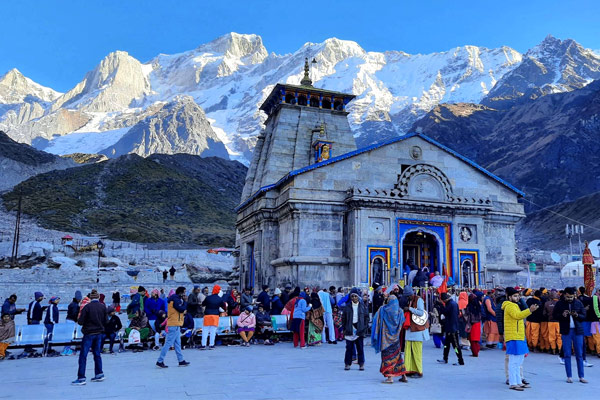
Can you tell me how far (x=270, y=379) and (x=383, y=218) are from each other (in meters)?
13.4

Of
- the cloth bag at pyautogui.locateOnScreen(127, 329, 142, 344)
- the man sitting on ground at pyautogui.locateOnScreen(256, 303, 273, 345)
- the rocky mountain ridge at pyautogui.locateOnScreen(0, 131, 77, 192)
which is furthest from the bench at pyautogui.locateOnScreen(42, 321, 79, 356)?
the rocky mountain ridge at pyautogui.locateOnScreen(0, 131, 77, 192)

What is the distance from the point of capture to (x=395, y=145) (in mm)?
23562

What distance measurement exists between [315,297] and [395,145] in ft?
37.0

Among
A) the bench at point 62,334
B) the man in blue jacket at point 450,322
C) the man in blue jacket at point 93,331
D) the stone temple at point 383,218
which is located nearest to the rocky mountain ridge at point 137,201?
the stone temple at point 383,218

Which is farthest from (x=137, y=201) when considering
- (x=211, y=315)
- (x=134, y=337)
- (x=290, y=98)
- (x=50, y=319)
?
(x=211, y=315)

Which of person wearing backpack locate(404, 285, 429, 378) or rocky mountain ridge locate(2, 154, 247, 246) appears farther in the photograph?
rocky mountain ridge locate(2, 154, 247, 246)

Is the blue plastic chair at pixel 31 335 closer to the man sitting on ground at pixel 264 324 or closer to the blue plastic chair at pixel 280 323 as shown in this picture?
the man sitting on ground at pixel 264 324

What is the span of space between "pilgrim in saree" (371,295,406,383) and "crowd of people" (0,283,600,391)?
0.02 m

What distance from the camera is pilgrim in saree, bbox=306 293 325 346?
14594mm

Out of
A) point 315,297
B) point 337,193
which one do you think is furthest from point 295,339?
point 337,193

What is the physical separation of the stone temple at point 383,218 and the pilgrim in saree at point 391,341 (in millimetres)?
10926

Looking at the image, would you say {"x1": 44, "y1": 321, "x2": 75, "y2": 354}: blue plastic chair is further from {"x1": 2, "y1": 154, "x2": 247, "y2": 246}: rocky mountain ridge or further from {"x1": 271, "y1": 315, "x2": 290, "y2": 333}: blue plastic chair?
{"x1": 2, "y1": 154, "x2": 247, "y2": 246}: rocky mountain ridge

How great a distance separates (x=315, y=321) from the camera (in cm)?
1469

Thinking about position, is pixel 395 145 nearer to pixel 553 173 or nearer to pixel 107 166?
pixel 107 166
